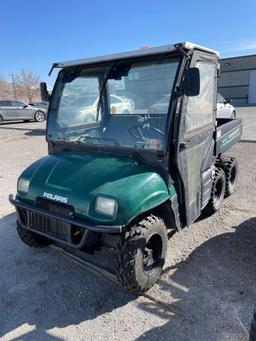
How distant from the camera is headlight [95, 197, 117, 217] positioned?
2.44m

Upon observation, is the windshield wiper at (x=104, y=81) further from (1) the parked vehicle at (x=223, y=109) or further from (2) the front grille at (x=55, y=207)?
(1) the parked vehicle at (x=223, y=109)


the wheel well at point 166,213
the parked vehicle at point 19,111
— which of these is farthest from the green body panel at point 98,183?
the parked vehicle at point 19,111

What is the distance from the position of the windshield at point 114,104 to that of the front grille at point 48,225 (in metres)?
0.93

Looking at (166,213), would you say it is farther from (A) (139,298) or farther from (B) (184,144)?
(A) (139,298)

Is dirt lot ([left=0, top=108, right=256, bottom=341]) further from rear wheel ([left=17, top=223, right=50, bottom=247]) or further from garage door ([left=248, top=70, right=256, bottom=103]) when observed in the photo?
garage door ([left=248, top=70, right=256, bottom=103])

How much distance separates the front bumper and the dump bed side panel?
2282 millimetres

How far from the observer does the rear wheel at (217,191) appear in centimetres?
414

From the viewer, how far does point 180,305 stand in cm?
263

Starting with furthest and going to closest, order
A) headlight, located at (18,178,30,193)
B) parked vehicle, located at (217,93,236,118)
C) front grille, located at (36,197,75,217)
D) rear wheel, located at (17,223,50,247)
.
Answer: parked vehicle, located at (217,93,236,118) < rear wheel, located at (17,223,50,247) < headlight, located at (18,178,30,193) < front grille, located at (36,197,75,217)

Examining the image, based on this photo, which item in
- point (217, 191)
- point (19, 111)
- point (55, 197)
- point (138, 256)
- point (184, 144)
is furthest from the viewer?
Result: point (19, 111)

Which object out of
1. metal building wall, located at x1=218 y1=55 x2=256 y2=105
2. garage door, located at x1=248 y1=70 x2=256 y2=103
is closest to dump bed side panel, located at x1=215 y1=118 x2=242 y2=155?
metal building wall, located at x1=218 y1=55 x2=256 y2=105

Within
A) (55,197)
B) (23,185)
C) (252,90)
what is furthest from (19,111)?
(252,90)

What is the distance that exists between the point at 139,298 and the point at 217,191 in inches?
88.7

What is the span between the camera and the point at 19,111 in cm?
1706
